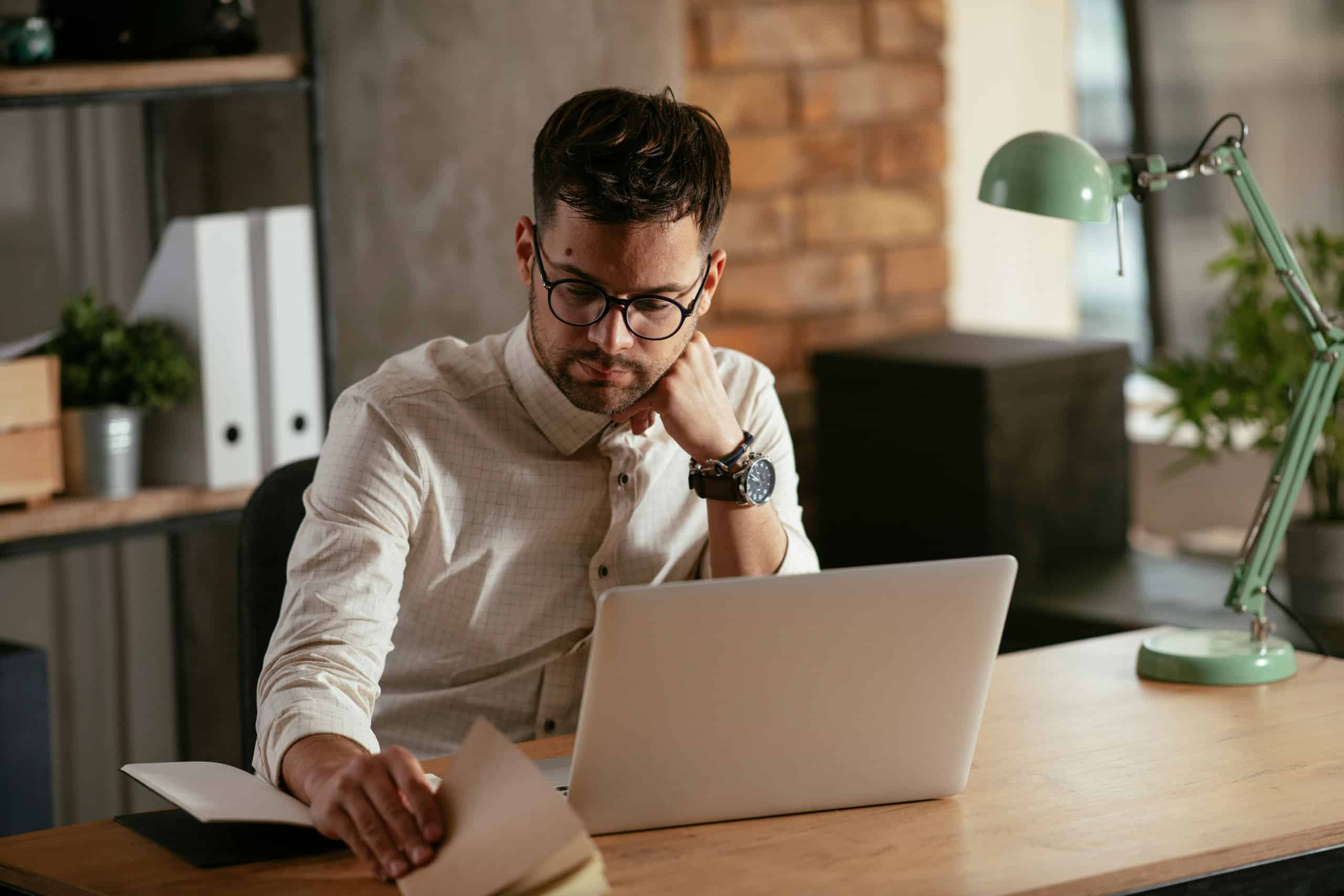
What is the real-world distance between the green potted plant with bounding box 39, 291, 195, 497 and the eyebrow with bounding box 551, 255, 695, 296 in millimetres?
955

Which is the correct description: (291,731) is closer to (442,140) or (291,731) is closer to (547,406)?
(547,406)

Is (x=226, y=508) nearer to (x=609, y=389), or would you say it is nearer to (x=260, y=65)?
(x=260, y=65)

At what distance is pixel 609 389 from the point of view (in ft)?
5.47

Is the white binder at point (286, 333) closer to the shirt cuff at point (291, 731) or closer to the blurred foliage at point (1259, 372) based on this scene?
the shirt cuff at point (291, 731)

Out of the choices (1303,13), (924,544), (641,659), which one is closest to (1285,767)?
(641,659)

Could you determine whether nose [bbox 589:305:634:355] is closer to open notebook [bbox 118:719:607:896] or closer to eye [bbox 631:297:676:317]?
eye [bbox 631:297:676:317]

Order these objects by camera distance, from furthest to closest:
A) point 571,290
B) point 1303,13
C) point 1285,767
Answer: point 1303,13, point 571,290, point 1285,767

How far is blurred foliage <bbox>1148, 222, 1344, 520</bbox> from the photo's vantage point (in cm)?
249

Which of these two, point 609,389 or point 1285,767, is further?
point 609,389

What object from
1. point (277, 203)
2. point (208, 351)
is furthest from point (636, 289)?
point (277, 203)

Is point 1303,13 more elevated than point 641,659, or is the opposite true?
point 1303,13

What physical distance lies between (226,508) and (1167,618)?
139 centimetres

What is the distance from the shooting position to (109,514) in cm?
234

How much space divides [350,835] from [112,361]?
1.29m
